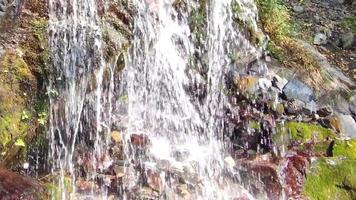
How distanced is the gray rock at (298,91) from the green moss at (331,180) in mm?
1911

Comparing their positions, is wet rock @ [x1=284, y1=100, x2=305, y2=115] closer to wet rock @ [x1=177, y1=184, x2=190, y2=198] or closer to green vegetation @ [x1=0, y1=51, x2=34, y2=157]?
wet rock @ [x1=177, y1=184, x2=190, y2=198]

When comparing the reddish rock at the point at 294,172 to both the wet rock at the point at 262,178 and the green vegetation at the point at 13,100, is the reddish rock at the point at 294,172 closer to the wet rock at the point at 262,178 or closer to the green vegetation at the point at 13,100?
A: the wet rock at the point at 262,178

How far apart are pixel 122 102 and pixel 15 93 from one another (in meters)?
1.81

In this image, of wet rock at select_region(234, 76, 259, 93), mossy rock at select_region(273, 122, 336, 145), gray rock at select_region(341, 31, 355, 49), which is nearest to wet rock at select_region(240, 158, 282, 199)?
mossy rock at select_region(273, 122, 336, 145)

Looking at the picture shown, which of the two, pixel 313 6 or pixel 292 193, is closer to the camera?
pixel 292 193

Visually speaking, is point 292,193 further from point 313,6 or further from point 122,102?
point 313,6

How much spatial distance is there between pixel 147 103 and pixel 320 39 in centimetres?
526

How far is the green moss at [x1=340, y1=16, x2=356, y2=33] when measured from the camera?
37.5 ft

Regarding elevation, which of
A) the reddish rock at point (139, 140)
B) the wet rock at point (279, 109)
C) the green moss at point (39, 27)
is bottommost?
the reddish rock at point (139, 140)

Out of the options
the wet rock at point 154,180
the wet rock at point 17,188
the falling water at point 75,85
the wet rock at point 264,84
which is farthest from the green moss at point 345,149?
the wet rock at point 17,188

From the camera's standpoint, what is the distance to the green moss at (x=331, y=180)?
6328 mm

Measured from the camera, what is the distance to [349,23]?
1159 cm

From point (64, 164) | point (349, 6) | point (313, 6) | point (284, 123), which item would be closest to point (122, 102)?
point (64, 164)

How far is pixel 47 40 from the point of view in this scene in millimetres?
5832
